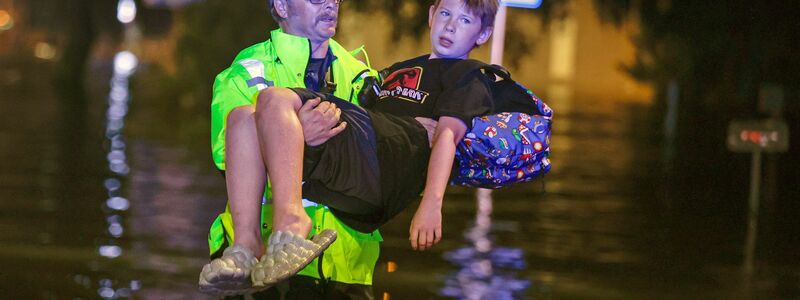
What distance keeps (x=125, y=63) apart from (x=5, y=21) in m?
20.8

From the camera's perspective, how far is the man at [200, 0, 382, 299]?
5098mm

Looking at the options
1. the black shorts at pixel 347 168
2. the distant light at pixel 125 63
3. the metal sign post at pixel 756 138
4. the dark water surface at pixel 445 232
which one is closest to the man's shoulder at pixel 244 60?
the black shorts at pixel 347 168

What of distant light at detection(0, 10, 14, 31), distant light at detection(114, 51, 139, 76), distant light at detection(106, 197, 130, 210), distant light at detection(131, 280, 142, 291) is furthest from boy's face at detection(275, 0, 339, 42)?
distant light at detection(0, 10, 14, 31)

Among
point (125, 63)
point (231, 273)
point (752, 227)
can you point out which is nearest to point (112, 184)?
point (752, 227)

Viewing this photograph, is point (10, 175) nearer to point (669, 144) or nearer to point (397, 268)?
point (397, 268)

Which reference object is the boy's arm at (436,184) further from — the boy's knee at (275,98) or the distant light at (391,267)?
the distant light at (391,267)

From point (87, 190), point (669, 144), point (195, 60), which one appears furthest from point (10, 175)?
point (195, 60)

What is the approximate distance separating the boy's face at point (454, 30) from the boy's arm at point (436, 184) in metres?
0.29

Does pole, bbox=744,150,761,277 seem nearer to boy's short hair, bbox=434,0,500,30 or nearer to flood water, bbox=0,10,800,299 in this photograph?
flood water, bbox=0,10,800,299

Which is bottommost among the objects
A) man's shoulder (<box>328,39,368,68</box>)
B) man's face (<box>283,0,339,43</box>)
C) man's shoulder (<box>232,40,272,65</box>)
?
man's shoulder (<box>232,40,272,65</box>)

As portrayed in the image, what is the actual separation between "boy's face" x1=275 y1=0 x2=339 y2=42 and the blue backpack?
50cm

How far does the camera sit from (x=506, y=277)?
991cm

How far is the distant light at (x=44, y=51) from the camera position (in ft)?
228

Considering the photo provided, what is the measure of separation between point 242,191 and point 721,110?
32.2 meters
